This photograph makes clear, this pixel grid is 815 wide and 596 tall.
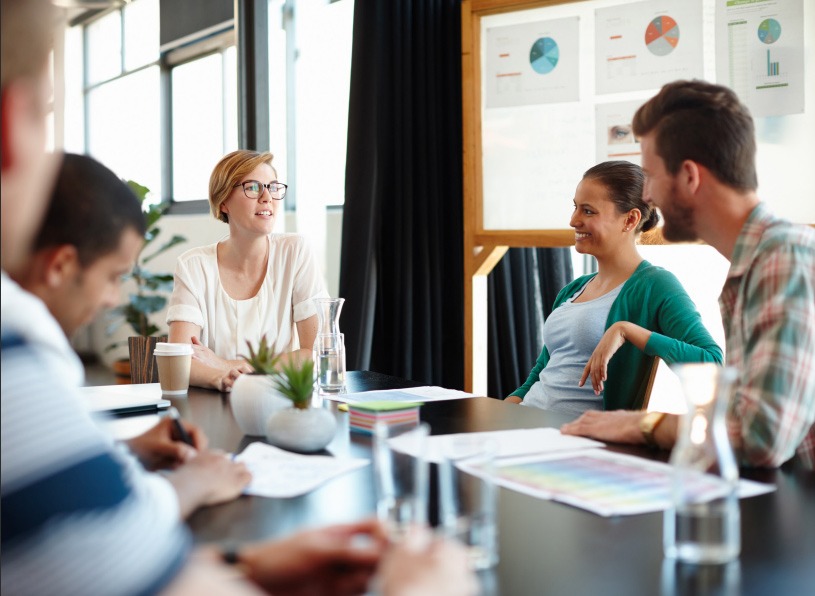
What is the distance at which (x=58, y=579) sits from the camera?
65 cm

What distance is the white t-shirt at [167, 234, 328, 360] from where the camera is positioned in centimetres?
270

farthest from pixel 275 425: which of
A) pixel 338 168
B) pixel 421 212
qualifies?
pixel 338 168

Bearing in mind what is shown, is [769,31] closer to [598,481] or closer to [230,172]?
[230,172]

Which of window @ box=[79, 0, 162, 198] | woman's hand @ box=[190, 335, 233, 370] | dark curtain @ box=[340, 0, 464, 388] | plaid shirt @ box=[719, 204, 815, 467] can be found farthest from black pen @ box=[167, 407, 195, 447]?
window @ box=[79, 0, 162, 198]

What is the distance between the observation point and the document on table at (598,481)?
3.69 ft

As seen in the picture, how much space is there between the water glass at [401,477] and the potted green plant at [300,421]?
478 millimetres

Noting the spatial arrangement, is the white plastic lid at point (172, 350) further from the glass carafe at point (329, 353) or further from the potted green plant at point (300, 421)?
the potted green plant at point (300, 421)

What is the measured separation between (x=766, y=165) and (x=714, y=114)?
4.37ft

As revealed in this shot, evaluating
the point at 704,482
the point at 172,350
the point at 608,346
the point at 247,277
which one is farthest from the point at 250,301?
the point at 704,482

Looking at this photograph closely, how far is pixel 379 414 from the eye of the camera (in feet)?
5.16

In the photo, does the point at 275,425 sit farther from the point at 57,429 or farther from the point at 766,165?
the point at 766,165

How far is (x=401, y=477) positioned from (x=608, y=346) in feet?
4.09

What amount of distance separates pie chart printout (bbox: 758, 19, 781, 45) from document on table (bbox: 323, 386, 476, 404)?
1.58 meters

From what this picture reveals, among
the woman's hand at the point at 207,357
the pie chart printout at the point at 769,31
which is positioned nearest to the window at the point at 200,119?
the woman's hand at the point at 207,357
